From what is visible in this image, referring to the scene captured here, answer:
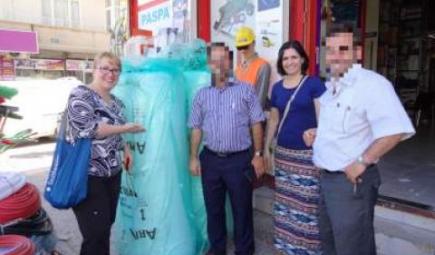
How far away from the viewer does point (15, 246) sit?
1.87 metres

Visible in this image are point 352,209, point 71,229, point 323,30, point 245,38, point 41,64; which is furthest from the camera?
point 41,64

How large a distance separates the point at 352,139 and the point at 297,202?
86 centimetres

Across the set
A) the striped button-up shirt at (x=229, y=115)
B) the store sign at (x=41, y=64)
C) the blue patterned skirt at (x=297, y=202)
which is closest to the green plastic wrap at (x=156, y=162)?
the striped button-up shirt at (x=229, y=115)

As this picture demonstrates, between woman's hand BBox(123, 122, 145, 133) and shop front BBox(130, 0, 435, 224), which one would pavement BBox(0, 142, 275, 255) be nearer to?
shop front BBox(130, 0, 435, 224)

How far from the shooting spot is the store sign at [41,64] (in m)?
17.8

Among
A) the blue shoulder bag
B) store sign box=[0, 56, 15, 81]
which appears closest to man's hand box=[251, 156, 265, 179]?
the blue shoulder bag

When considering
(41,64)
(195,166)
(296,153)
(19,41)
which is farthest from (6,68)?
(296,153)

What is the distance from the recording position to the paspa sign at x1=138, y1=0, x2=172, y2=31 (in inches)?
205

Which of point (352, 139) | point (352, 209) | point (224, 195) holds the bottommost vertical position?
point (224, 195)

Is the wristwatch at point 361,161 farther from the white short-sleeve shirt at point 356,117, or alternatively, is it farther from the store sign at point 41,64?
the store sign at point 41,64

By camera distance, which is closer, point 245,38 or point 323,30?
point 245,38

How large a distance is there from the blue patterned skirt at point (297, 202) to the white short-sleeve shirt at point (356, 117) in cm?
49

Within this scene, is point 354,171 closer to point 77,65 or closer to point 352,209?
point 352,209

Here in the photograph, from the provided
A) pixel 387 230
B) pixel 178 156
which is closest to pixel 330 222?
pixel 387 230
